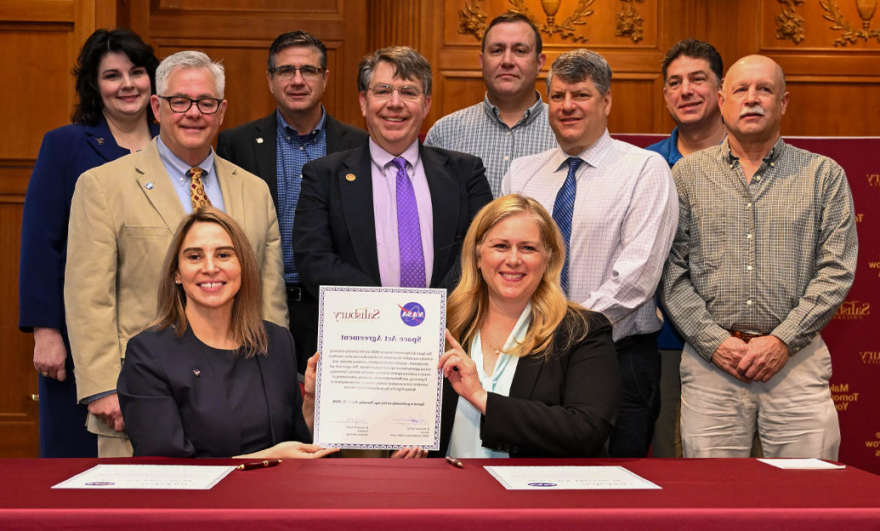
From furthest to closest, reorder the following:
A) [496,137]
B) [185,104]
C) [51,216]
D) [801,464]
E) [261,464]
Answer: [496,137] < [51,216] < [185,104] < [801,464] < [261,464]

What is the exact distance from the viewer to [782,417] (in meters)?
3.08

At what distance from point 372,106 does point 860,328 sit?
2589 millimetres

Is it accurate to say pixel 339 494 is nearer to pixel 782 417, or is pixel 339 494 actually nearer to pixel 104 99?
pixel 782 417

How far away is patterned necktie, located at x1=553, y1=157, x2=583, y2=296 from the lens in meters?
3.08

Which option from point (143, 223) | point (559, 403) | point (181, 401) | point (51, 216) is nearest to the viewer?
point (181, 401)

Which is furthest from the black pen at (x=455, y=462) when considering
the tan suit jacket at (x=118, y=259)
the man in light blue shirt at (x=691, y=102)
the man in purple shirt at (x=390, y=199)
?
the man in light blue shirt at (x=691, y=102)

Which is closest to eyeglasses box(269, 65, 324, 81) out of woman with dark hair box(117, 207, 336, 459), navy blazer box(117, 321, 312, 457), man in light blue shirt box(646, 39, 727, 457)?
woman with dark hair box(117, 207, 336, 459)

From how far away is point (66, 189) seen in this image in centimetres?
330

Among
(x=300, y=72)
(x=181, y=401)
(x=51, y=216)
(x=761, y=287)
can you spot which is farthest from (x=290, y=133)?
(x=761, y=287)

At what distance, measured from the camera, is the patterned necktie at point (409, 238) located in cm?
303

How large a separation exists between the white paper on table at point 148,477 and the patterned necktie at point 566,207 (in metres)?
1.53

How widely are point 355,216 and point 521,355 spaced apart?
0.95 meters

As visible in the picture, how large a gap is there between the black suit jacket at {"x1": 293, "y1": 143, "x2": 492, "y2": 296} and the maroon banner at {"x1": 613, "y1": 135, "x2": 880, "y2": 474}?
1860 mm

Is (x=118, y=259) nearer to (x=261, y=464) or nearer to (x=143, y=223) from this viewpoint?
(x=143, y=223)
